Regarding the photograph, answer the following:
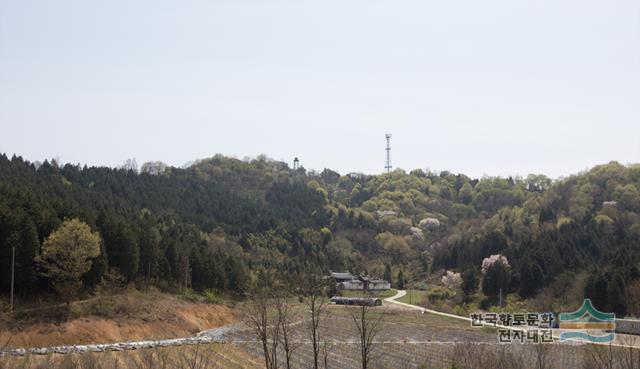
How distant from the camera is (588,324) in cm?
4747

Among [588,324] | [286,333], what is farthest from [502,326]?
[286,333]

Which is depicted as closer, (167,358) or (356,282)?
(167,358)

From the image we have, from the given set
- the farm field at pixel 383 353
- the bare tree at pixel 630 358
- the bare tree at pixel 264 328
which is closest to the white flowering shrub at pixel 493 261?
the farm field at pixel 383 353

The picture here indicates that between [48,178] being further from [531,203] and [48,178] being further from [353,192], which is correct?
[353,192]

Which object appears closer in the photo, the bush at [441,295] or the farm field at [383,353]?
the farm field at [383,353]

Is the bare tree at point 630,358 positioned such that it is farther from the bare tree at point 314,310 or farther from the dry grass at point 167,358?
the dry grass at point 167,358

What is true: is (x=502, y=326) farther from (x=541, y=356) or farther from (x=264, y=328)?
(x=264, y=328)

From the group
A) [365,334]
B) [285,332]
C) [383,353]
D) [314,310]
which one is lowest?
[383,353]

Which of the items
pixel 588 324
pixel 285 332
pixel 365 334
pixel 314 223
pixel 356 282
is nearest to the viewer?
pixel 285 332

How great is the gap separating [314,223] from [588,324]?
66.7 m

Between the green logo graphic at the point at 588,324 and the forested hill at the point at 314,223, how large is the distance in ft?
10.7

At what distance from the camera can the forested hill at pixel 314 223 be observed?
4859 cm

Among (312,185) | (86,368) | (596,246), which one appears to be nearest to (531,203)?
(596,246)

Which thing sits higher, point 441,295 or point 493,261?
point 493,261
